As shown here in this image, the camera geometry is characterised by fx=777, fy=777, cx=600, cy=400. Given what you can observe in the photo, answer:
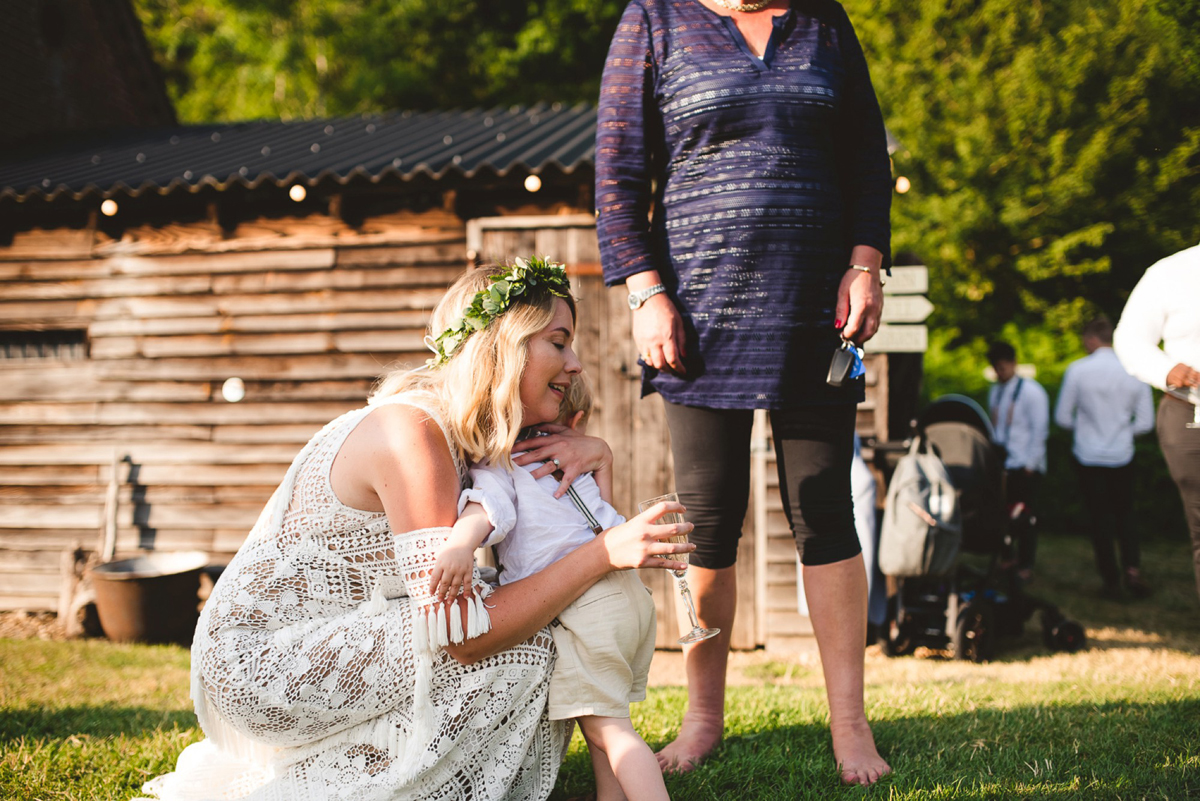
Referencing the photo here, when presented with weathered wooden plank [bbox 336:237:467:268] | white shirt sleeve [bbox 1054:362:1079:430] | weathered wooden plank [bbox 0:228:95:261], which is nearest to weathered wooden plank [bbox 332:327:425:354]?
weathered wooden plank [bbox 336:237:467:268]

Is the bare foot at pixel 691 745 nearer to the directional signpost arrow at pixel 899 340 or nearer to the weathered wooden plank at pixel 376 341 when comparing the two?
the directional signpost arrow at pixel 899 340

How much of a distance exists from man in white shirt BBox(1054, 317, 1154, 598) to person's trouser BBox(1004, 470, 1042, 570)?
1.69 ft

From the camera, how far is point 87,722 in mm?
2797

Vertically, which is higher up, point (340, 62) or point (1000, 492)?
point (340, 62)

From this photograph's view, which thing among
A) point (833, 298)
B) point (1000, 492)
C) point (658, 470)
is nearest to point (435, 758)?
point (833, 298)

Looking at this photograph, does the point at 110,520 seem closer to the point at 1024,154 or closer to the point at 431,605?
the point at 431,605

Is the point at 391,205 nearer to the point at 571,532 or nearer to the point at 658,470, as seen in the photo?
the point at 658,470

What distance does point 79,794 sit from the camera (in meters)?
1.96

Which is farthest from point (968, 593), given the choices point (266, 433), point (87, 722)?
point (266, 433)

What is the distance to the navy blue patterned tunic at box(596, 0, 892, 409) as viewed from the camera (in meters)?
1.88

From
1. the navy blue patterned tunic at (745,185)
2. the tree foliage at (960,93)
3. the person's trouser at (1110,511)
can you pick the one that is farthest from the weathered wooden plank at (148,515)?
the tree foliage at (960,93)

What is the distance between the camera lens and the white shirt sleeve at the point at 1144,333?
8.69ft

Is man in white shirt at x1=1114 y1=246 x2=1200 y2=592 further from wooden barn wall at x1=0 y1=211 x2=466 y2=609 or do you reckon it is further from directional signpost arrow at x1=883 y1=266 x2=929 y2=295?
wooden barn wall at x1=0 y1=211 x2=466 y2=609

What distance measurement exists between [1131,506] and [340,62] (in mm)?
16489
